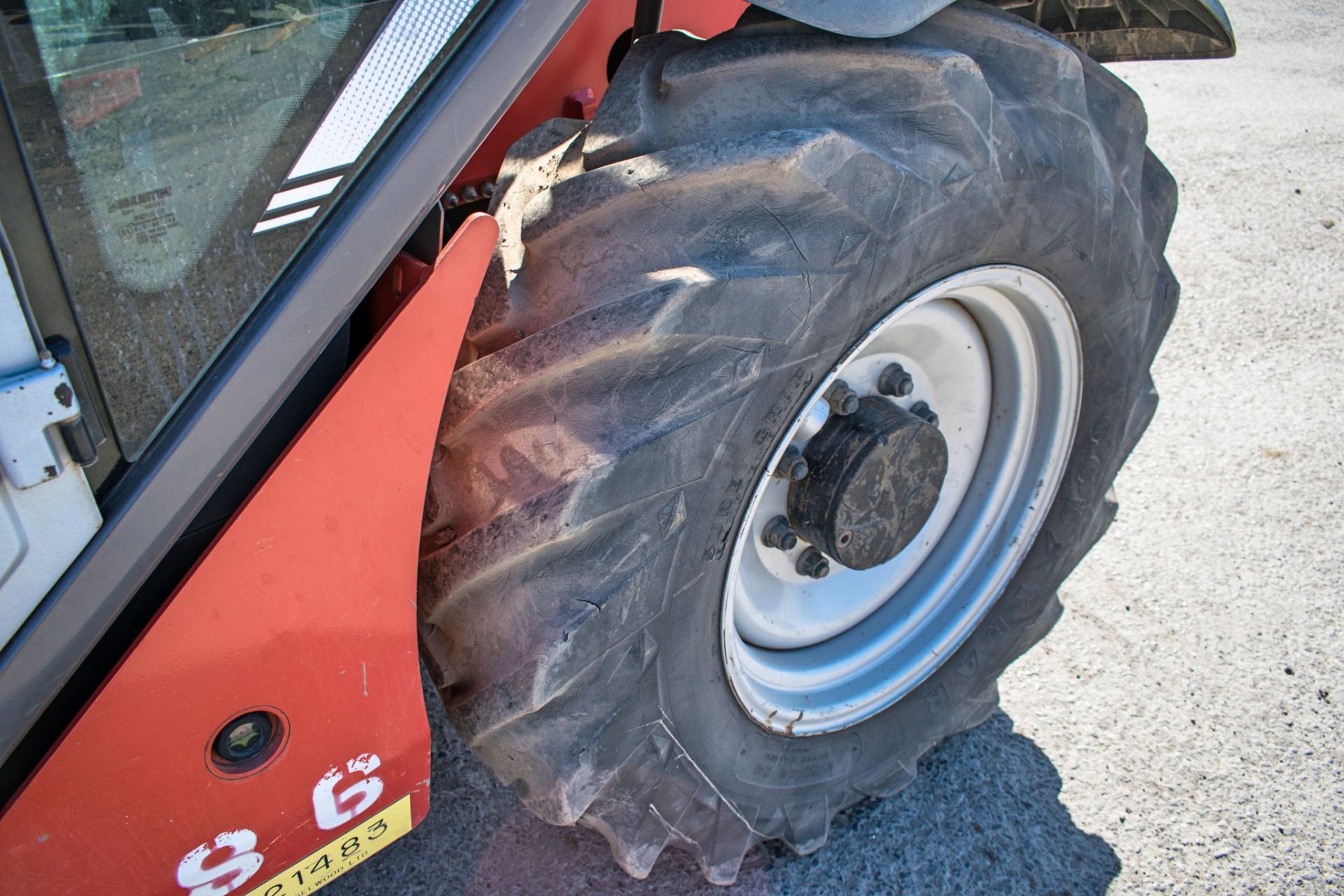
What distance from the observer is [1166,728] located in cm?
201

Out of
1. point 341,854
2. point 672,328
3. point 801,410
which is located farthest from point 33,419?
point 801,410

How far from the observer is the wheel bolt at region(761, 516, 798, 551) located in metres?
1.56

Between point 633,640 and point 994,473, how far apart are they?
3.06ft

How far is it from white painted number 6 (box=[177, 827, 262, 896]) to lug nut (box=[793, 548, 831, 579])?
3.05ft

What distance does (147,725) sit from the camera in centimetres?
99

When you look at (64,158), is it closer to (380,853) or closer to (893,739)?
(380,853)

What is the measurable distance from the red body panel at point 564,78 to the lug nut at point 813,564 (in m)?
0.84

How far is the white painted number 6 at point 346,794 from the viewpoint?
3.88ft

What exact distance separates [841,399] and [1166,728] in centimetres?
115

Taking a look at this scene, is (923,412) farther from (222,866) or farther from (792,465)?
(222,866)

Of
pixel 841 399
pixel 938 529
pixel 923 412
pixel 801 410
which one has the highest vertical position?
pixel 801 410

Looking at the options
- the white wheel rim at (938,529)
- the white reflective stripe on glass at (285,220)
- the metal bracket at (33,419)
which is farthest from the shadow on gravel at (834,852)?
the white reflective stripe on glass at (285,220)

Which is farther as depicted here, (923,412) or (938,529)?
(938,529)

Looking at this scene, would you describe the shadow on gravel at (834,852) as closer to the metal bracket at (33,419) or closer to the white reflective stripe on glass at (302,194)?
the metal bracket at (33,419)
